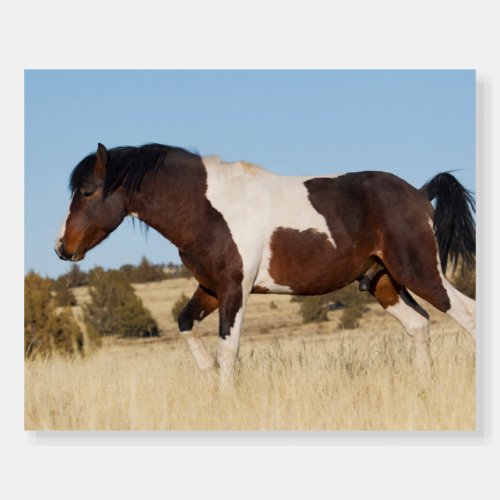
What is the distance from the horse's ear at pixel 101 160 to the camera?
570cm

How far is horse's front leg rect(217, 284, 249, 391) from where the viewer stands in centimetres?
561

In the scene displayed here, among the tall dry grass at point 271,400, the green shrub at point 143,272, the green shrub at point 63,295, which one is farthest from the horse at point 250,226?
the green shrub at point 143,272

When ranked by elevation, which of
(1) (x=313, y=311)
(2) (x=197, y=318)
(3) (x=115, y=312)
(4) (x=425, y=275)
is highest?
(4) (x=425, y=275)

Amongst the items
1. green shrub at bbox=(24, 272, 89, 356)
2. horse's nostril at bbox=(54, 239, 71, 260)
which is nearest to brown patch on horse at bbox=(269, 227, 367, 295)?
horse's nostril at bbox=(54, 239, 71, 260)

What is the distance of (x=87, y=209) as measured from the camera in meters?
5.75

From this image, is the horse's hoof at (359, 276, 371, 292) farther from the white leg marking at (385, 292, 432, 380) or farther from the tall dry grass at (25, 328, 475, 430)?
the tall dry grass at (25, 328, 475, 430)

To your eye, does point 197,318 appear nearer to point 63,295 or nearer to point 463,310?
point 463,310

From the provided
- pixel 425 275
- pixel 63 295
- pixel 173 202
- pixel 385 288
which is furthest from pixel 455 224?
pixel 63 295

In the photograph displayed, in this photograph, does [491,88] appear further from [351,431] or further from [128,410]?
[128,410]

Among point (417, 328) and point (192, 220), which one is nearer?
point (192, 220)

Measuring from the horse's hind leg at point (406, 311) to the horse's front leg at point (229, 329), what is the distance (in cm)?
150

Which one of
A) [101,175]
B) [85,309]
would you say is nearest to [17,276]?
[101,175]

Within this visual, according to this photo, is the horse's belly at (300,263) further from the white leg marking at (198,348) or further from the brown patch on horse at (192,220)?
the white leg marking at (198,348)

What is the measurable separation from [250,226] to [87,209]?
130 centimetres
